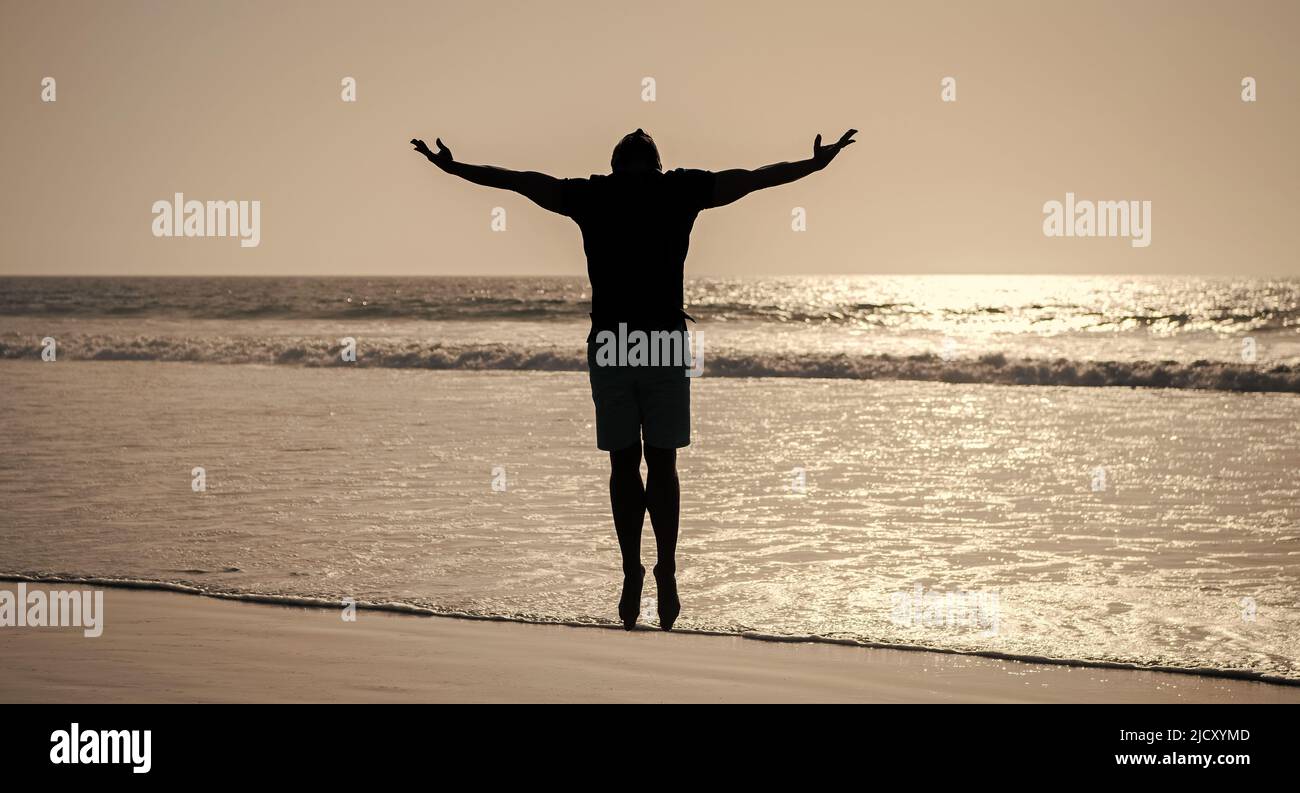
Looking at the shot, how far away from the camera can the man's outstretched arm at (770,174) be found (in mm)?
4574

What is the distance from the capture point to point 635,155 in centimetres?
479

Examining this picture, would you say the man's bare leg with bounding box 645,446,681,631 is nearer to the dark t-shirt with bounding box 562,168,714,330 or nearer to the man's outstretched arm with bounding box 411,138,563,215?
the dark t-shirt with bounding box 562,168,714,330

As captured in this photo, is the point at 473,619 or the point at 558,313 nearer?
the point at 473,619

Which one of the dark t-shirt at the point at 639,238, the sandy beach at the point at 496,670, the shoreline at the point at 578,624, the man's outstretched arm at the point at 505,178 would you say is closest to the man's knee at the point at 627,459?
the dark t-shirt at the point at 639,238

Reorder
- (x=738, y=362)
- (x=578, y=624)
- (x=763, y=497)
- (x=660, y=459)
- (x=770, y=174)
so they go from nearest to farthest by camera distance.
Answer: (x=770, y=174) → (x=660, y=459) → (x=578, y=624) → (x=763, y=497) → (x=738, y=362)

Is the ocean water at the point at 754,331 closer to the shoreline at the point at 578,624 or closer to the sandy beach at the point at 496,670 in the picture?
the shoreline at the point at 578,624

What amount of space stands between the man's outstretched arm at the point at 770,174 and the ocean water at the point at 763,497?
10.2 ft

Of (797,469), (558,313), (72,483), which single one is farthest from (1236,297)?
(72,483)

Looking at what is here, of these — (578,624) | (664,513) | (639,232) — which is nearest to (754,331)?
(578,624)

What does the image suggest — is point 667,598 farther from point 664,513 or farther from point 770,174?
point 770,174

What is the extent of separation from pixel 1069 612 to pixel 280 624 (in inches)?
182

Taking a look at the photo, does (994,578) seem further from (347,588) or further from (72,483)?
(72,483)

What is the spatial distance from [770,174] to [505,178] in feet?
3.19

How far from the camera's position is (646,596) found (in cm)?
786
